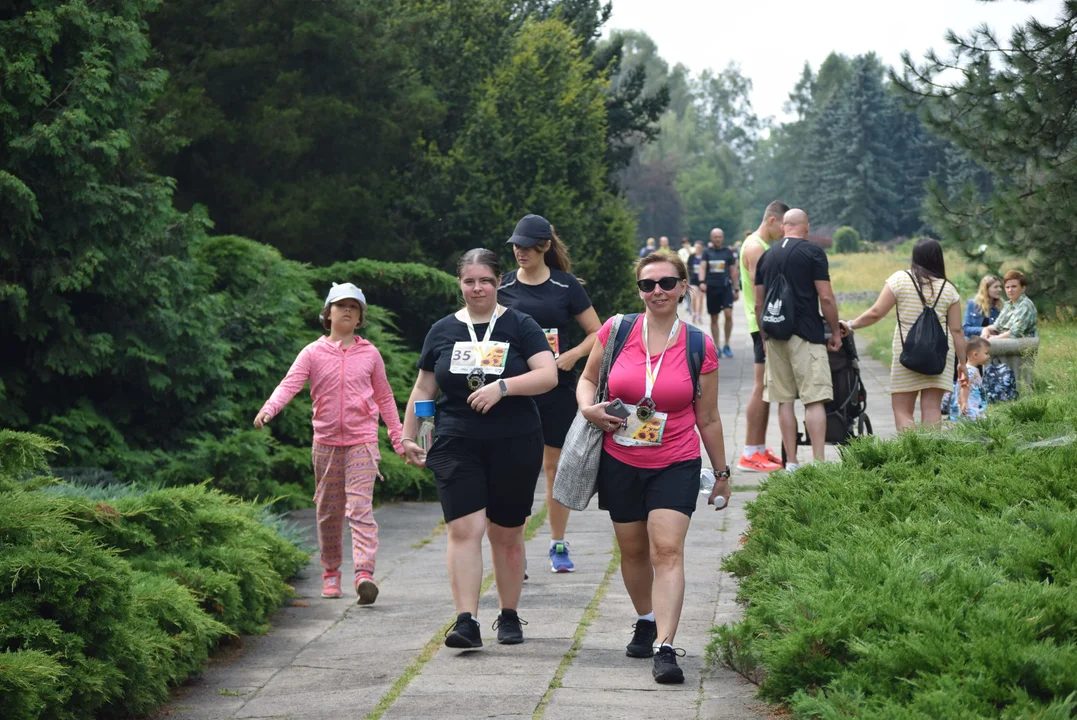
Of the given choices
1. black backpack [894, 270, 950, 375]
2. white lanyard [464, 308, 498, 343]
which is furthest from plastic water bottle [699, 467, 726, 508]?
black backpack [894, 270, 950, 375]

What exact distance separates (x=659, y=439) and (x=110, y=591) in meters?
2.25

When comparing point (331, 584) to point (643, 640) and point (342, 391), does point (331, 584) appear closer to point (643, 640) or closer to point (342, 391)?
point (342, 391)

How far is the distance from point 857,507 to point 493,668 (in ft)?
5.73

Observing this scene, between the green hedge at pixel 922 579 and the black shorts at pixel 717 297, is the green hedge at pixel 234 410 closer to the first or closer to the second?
the green hedge at pixel 922 579

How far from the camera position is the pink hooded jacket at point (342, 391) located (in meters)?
7.92

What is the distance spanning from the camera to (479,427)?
635 cm

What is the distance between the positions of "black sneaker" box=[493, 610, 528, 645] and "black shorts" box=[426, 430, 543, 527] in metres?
0.43

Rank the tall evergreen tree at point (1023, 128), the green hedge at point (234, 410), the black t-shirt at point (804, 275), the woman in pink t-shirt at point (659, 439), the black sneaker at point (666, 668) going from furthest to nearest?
the tall evergreen tree at point (1023, 128), the green hedge at point (234, 410), the black t-shirt at point (804, 275), the woman in pink t-shirt at point (659, 439), the black sneaker at point (666, 668)

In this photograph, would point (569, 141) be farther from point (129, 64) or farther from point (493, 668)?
point (493, 668)

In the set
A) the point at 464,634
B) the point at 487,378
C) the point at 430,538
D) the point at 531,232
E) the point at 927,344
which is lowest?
the point at 430,538

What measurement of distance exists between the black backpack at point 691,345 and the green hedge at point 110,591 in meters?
Answer: 2.20

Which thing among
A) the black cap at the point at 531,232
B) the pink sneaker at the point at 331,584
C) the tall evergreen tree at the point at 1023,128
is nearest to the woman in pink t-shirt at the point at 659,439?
the black cap at the point at 531,232

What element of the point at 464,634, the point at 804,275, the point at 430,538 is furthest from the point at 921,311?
the point at 464,634

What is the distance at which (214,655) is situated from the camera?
6.67 m
